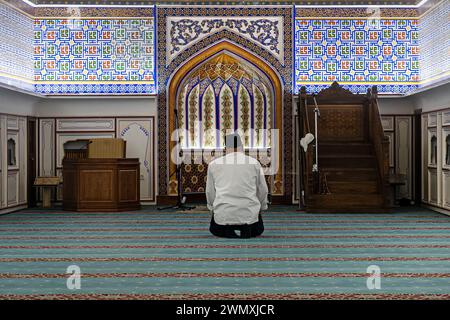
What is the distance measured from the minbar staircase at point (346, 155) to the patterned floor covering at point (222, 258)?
54cm

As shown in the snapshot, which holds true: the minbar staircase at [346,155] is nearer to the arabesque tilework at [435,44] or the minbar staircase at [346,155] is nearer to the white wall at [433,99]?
the white wall at [433,99]

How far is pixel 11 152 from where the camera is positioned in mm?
9359

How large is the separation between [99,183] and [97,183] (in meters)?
0.03

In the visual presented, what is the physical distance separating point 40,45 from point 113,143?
79.4 inches

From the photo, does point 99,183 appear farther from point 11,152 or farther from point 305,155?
point 305,155

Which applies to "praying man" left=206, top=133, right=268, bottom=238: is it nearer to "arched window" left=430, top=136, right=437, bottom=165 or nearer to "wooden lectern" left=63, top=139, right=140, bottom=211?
"wooden lectern" left=63, top=139, right=140, bottom=211

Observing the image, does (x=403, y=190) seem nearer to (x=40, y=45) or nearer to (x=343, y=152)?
(x=343, y=152)

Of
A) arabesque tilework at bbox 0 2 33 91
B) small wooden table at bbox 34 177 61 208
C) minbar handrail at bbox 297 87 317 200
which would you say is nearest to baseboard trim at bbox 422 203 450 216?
minbar handrail at bbox 297 87 317 200

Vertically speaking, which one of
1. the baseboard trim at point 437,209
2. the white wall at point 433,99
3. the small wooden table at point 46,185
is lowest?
the baseboard trim at point 437,209

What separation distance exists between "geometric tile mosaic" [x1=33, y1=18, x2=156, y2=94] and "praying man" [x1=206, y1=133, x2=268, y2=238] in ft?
14.5

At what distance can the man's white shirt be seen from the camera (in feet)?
19.8

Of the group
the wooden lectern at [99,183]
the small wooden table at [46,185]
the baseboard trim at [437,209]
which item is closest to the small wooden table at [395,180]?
the baseboard trim at [437,209]

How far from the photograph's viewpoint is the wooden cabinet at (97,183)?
9047mm

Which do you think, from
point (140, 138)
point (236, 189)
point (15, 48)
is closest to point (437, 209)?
point (236, 189)
